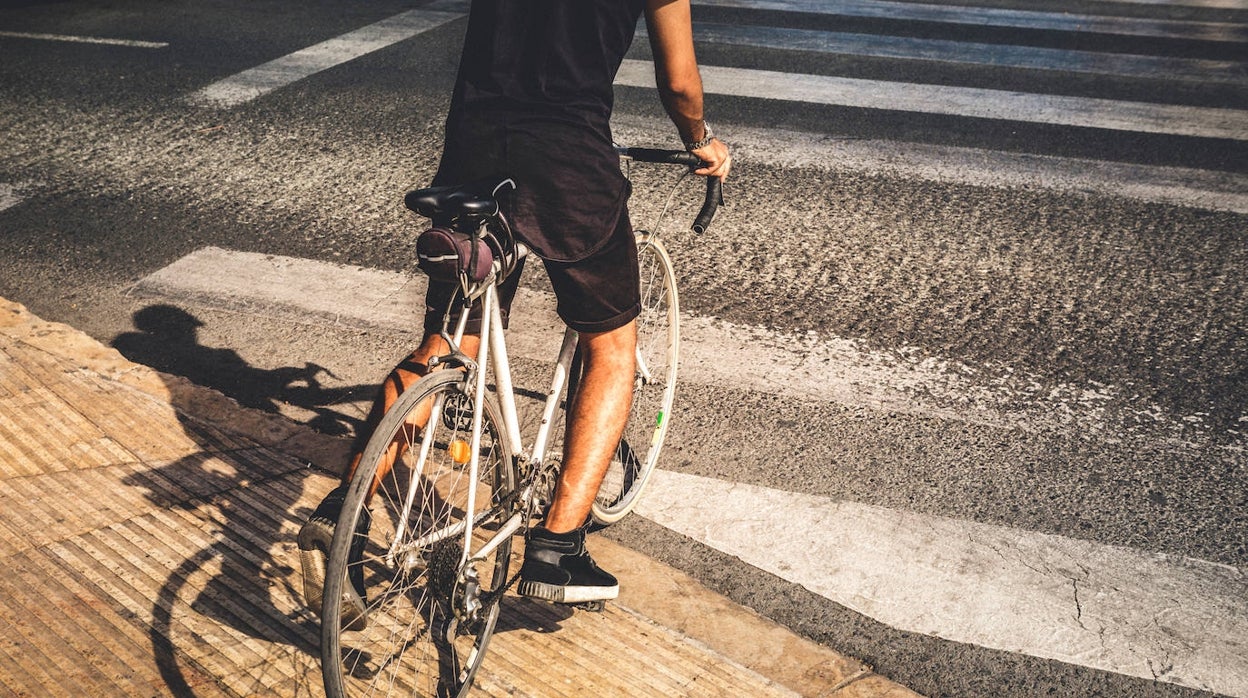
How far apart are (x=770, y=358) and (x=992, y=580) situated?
4.72 ft

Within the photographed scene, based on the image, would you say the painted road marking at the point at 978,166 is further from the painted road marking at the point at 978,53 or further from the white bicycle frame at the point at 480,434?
the white bicycle frame at the point at 480,434

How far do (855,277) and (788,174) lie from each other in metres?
1.39

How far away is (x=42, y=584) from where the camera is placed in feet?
8.96

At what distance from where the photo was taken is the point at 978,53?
8961mm

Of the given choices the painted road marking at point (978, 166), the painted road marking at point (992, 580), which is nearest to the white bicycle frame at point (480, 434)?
the painted road marking at point (992, 580)

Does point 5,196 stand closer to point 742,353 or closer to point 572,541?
point 742,353

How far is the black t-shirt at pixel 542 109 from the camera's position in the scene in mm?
2518

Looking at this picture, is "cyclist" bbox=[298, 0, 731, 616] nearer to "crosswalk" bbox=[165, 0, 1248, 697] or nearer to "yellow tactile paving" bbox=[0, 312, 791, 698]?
"yellow tactile paving" bbox=[0, 312, 791, 698]

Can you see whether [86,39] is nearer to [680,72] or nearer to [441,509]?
[680,72]

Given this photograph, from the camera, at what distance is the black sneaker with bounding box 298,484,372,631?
2.25 meters

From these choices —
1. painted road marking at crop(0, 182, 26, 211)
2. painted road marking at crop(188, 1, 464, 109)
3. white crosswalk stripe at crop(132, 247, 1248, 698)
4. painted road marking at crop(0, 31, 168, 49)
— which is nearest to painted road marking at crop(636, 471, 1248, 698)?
white crosswalk stripe at crop(132, 247, 1248, 698)

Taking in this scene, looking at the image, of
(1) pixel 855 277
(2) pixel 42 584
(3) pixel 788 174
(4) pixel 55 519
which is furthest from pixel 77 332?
(3) pixel 788 174

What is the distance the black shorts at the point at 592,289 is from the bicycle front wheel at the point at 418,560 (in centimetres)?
33

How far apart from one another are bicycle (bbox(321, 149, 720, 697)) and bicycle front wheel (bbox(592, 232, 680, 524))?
0.50 metres
